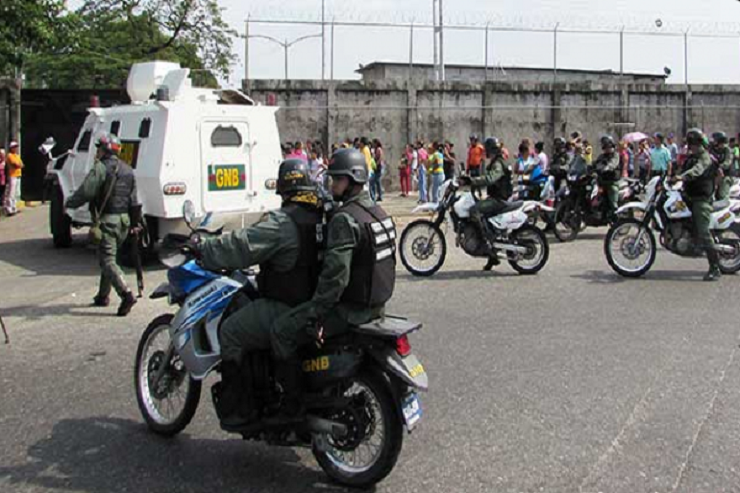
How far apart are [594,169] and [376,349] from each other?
11.7 m

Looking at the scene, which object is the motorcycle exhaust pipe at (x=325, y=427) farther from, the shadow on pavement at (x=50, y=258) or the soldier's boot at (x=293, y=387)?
the shadow on pavement at (x=50, y=258)

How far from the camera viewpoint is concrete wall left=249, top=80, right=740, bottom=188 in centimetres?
2730

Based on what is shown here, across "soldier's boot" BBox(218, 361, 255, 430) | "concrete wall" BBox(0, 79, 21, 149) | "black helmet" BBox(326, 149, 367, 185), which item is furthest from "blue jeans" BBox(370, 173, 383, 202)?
"soldier's boot" BBox(218, 361, 255, 430)

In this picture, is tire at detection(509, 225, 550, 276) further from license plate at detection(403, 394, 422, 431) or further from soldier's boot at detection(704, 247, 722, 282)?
license plate at detection(403, 394, 422, 431)

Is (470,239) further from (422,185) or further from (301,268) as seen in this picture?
(422,185)

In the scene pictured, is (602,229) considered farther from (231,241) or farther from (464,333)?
(231,241)

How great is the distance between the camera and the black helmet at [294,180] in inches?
180

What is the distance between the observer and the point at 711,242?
10.7 metres

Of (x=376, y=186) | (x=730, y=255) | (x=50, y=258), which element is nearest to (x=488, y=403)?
(x=730, y=255)

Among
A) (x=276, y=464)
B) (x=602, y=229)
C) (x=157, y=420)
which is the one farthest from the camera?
(x=602, y=229)

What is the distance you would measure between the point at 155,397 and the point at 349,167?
1998mm

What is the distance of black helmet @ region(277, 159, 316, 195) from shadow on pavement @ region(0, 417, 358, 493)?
5.07 ft

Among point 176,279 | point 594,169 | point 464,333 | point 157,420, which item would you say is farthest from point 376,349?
point 594,169

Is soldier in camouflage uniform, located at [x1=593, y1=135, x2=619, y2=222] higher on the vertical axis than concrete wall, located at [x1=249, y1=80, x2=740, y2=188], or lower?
lower
